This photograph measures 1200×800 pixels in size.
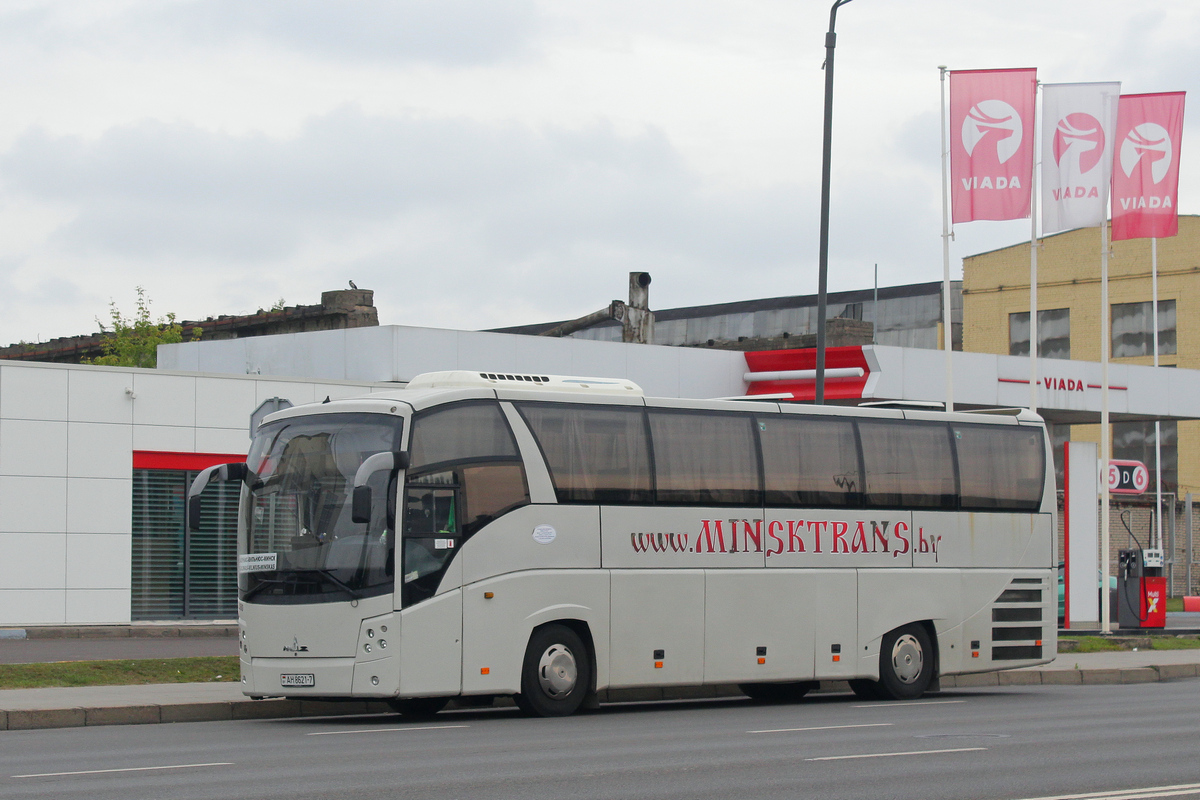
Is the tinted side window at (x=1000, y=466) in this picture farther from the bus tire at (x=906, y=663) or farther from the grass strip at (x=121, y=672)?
the grass strip at (x=121, y=672)

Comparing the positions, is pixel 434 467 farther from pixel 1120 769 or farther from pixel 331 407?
pixel 1120 769

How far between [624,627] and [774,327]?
2254 inches

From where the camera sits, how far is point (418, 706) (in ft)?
55.1

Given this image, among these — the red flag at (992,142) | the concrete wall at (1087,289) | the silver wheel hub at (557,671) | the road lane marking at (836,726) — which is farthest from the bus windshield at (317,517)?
the concrete wall at (1087,289)

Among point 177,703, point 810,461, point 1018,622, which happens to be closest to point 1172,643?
point 1018,622

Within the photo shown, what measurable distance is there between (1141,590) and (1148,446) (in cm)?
3761

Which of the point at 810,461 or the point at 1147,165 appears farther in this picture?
the point at 1147,165

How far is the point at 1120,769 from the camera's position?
11273 millimetres

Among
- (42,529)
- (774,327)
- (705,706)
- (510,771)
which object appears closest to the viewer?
(510,771)

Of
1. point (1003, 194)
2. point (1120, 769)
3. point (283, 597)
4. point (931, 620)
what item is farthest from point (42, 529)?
point (1120, 769)

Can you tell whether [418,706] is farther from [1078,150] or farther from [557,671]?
[1078,150]

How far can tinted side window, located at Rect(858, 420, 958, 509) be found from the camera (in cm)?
1880

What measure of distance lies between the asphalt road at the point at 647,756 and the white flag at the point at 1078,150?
14363 millimetres

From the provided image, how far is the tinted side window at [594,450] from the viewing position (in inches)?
647
